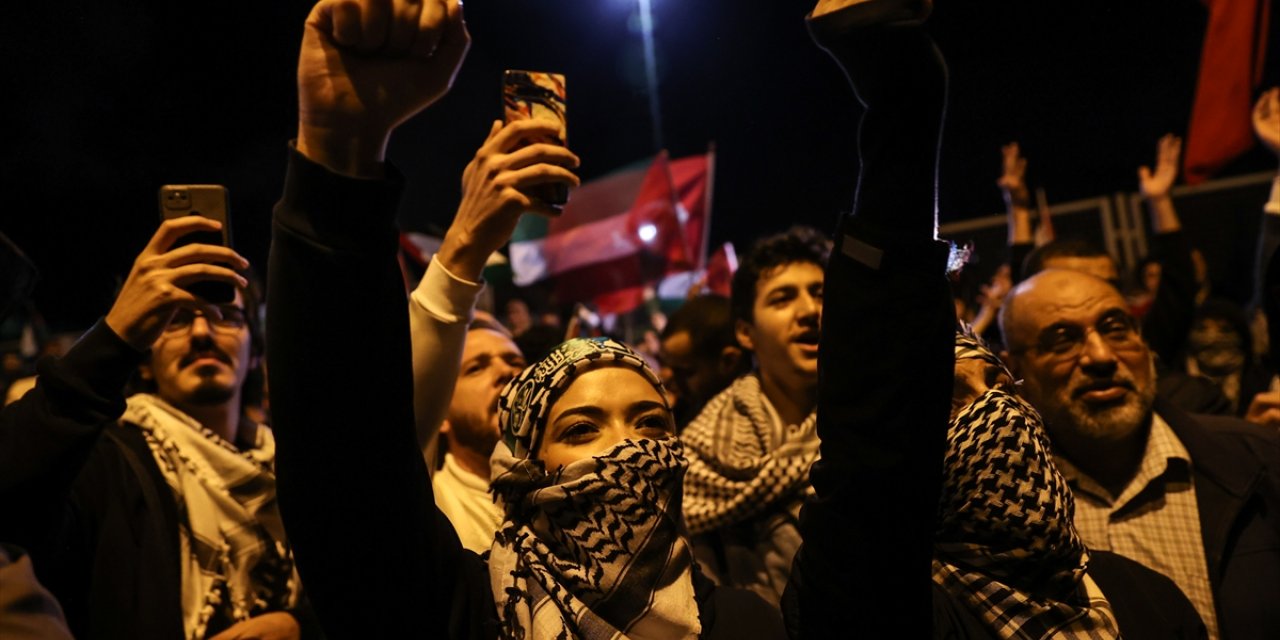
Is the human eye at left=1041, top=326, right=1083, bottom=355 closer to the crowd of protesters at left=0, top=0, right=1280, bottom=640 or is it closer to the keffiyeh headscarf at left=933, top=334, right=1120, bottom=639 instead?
the crowd of protesters at left=0, top=0, right=1280, bottom=640

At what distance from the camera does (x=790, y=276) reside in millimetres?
3729

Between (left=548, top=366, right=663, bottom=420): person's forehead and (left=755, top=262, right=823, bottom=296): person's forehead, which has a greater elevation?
(left=755, top=262, right=823, bottom=296): person's forehead

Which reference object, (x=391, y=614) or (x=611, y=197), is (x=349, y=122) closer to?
(x=391, y=614)

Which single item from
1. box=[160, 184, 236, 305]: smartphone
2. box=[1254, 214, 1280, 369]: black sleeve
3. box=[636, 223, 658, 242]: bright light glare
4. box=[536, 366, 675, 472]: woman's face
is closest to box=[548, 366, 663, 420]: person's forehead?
box=[536, 366, 675, 472]: woman's face

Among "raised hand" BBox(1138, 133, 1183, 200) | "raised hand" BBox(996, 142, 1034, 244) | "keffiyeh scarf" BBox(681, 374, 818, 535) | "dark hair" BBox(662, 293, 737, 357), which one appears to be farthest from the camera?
"raised hand" BBox(1138, 133, 1183, 200)

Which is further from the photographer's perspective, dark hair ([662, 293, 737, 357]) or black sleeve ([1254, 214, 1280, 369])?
dark hair ([662, 293, 737, 357])

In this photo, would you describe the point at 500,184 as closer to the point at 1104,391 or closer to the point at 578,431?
the point at 578,431

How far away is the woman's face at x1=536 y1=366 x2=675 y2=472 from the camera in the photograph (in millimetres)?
2246

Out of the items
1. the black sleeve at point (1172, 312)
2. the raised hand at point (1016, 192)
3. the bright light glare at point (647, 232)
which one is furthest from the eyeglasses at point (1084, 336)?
the bright light glare at point (647, 232)

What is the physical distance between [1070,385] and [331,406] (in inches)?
96.5

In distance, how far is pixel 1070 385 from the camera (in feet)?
10.4

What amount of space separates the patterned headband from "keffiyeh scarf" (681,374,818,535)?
924mm

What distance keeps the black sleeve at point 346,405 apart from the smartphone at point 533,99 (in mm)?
825

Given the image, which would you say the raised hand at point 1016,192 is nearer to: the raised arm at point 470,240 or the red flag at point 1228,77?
the red flag at point 1228,77
